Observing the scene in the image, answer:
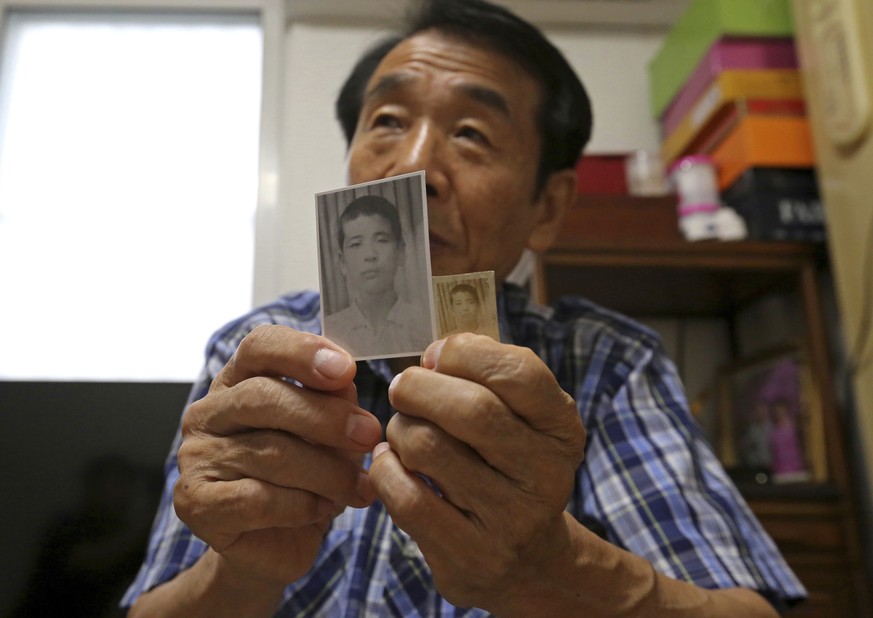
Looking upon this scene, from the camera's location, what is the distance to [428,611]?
73cm

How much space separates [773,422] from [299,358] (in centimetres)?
131

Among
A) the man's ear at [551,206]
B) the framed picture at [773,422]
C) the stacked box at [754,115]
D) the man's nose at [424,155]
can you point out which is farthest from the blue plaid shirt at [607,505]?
the stacked box at [754,115]

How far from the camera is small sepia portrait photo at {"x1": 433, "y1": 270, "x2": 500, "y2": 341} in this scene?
50 centimetres

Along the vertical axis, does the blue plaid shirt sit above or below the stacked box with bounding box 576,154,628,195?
below

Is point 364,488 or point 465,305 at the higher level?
point 465,305

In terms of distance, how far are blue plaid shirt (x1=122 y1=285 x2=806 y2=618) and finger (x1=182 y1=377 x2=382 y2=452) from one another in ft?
1.00

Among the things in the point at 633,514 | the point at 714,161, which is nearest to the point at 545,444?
the point at 633,514

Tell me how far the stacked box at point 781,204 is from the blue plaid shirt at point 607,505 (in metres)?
0.72

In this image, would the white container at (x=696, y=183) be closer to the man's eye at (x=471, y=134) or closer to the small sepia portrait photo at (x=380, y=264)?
the man's eye at (x=471, y=134)

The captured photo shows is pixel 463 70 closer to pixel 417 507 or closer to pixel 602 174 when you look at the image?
pixel 417 507

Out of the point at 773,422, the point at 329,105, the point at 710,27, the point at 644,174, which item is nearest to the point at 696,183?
the point at 644,174

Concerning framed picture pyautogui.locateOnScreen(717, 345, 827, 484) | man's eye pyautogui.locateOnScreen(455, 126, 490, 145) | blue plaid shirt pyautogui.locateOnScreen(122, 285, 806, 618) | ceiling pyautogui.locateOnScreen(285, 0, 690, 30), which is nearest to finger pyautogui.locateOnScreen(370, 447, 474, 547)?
blue plaid shirt pyautogui.locateOnScreen(122, 285, 806, 618)

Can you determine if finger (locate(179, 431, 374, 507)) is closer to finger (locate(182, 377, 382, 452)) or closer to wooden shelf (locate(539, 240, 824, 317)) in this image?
finger (locate(182, 377, 382, 452))

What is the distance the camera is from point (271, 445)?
0.51 metres
